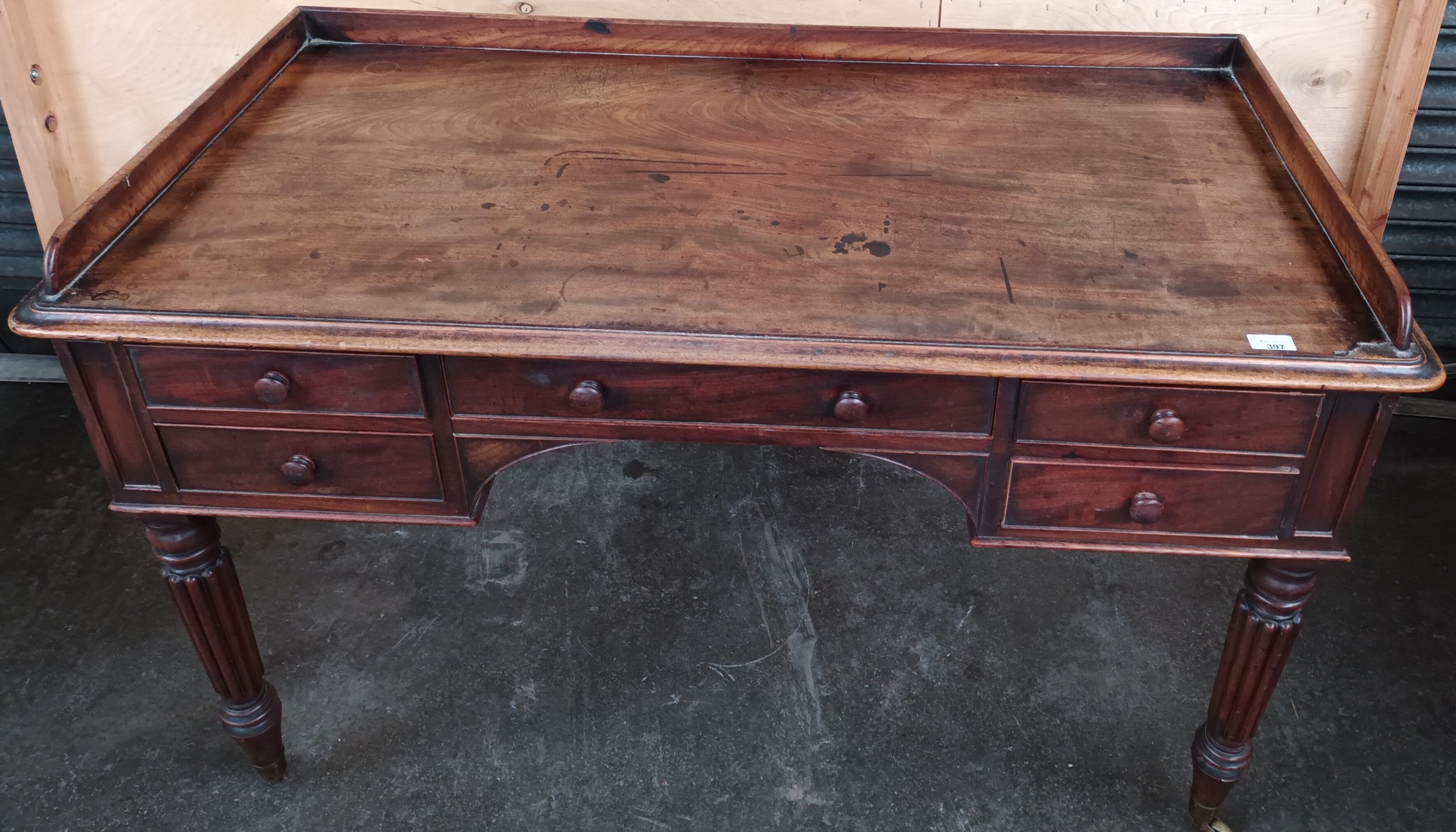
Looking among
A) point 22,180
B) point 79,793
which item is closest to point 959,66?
point 79,793

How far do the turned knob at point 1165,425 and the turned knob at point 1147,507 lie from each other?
0.11 metres

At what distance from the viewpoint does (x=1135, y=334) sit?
134 cm

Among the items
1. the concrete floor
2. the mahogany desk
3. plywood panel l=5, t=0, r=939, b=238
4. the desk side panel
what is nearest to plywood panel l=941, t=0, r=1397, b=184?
plywood panel l=5, t=0, r=939, b=238

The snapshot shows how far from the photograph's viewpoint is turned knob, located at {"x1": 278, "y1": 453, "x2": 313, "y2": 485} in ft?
5.07

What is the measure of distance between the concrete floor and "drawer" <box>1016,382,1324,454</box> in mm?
813

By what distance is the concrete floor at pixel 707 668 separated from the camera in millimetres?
1963

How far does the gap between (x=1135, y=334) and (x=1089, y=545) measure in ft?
1.13

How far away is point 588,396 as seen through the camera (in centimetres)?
145

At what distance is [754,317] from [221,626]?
38.8 inches

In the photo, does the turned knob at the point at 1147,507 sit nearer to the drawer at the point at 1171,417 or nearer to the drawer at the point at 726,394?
the drawer at the point at 1171,417

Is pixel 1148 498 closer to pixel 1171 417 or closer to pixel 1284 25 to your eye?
pixel 1171 417

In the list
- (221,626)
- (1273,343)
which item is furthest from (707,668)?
(1273,343)

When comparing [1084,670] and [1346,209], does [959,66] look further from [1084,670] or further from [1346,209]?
[1084,670]

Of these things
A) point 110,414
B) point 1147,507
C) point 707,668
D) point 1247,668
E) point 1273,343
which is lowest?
point 707,668
